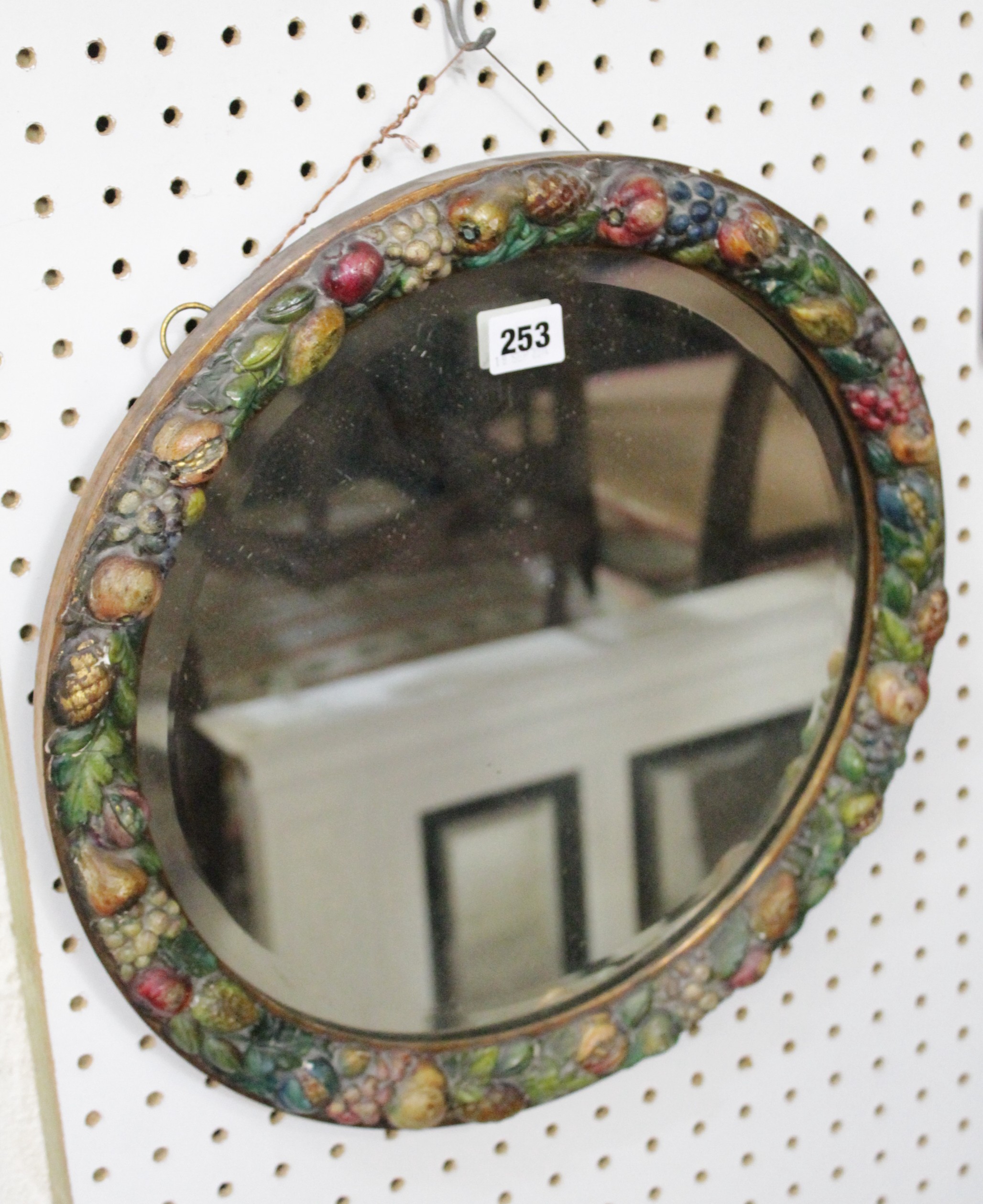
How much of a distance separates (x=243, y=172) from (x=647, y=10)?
24 cm

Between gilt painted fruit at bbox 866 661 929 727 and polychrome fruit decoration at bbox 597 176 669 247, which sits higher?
polychrome fruit decoration at bbox 597 176 669 247

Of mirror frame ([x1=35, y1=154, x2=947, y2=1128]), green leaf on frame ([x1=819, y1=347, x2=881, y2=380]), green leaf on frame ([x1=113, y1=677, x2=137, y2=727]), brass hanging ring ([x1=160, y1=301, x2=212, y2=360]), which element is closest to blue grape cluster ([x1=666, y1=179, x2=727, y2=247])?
mirror frame ([x1=35, y1=154, x2=947, y2=1128])

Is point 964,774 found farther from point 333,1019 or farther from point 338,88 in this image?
point 338,88

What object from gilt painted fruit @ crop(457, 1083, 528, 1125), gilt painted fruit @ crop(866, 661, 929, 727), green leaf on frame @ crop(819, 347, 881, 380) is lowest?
gilt painted fruit @ crop(457, 1083, 528, 1125)

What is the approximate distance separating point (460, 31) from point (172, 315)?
8.0 inches

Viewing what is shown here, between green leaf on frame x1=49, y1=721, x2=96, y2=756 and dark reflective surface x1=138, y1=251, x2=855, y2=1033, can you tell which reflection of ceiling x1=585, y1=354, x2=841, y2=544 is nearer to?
dark reflective surface x1=138, y1=251, x2=855, y2=1033

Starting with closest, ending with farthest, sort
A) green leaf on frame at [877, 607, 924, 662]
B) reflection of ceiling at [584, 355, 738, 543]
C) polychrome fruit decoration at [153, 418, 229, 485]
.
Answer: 1. polychrome fruit decoration at [153, 418, 229, 485]
2. reflection of ceiling at [584, 355, 738, 543]
3. green leaf on frame at [877, 607, 924, 662]

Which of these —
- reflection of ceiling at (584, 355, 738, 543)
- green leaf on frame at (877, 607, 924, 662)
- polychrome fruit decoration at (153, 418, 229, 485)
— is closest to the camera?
polychrome fruit decoration at (153, 418, 229, 485)

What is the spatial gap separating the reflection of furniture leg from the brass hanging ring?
0.28m

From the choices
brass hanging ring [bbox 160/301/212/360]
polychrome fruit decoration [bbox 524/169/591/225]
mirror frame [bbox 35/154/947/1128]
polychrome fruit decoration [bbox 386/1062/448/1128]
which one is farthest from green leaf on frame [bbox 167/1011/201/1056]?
polychrome fruit decoration [bbox 524/169/591/225]

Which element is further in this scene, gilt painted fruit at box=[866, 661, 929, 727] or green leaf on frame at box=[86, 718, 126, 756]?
gilt painted fruit at box=[866, 661, 929, 727]

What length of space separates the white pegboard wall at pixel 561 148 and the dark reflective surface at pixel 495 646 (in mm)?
89

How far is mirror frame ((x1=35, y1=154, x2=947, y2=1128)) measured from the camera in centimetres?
59

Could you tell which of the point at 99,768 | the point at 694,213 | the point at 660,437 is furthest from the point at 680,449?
the point at 99,768
